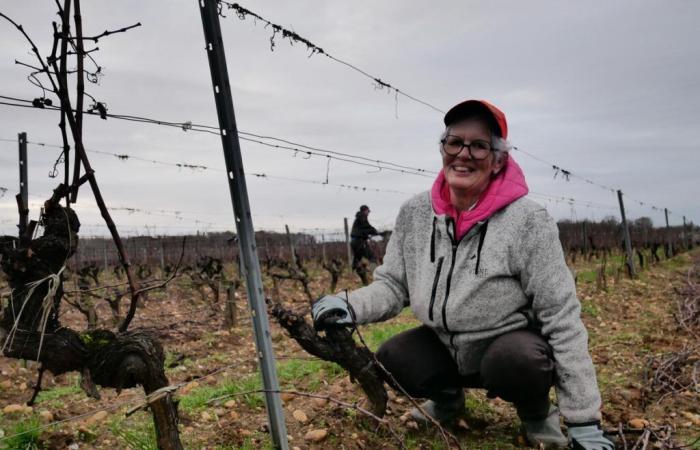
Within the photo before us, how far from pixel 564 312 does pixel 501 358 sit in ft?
1.05

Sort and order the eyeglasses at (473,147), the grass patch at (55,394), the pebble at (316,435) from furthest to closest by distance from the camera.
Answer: the grass patch at (55,394) → the pebble at (316,435) → the eyeglasses at (473,147)

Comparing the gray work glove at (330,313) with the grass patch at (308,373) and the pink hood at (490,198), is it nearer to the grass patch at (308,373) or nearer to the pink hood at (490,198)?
the pink hood at (490,198)

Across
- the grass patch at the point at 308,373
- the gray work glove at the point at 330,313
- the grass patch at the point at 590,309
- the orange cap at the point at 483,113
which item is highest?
the orange cap at the point at 483,113

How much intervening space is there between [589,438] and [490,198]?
3.35 feet

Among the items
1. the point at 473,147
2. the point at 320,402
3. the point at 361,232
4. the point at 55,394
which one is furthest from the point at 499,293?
the point at 361,232

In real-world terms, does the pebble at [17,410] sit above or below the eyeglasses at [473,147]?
below

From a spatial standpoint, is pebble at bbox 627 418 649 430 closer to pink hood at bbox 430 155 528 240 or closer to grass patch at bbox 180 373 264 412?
pink hood at bbox 430 155 528 240

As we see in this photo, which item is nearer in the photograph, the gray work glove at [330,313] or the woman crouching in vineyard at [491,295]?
the woman crouching in vineyard at [491,295]

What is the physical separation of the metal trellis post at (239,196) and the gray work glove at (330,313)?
380 millimetres

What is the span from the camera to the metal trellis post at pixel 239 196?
6.43 feet

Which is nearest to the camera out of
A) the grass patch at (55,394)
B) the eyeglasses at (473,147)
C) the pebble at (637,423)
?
the eyeglasses at (473,147)

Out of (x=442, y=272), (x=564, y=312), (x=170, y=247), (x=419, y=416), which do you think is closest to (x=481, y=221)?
(x=442, y=272)

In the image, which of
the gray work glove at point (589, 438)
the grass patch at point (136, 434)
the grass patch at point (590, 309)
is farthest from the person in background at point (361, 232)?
the gray work glove at point (589, 438)

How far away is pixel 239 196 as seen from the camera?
6.63ft
